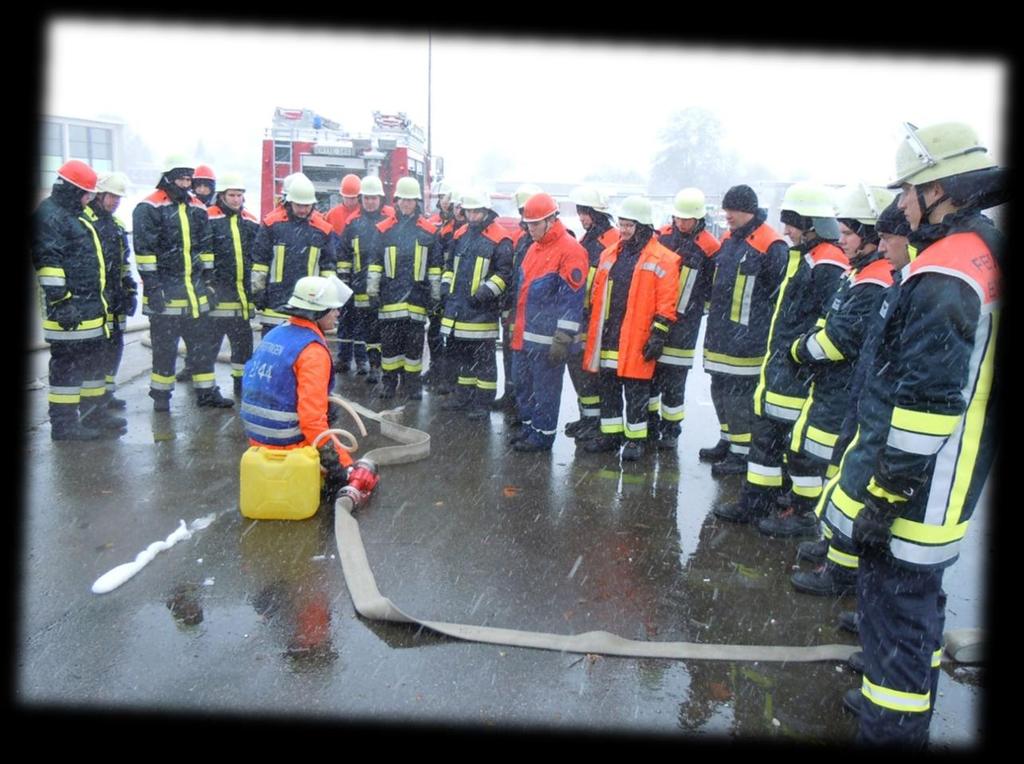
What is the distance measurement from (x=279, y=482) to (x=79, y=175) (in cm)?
324

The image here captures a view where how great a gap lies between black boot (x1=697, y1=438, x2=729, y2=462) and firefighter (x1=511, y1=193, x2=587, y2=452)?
1271mm

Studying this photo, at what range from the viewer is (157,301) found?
6.80 meters

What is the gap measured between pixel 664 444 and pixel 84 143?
27.3m

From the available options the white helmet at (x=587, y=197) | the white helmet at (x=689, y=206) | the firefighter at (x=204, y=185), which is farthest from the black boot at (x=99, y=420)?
the white helmet at (x=689, y=206)

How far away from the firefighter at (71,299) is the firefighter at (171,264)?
552mm

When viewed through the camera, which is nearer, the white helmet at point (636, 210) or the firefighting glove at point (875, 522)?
the firefighting glove at point (875, 522)

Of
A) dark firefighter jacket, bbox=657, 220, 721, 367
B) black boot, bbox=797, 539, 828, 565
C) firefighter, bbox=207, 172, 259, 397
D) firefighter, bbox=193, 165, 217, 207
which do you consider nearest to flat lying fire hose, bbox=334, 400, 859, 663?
black boot, bbox=797, 539, 828, 565

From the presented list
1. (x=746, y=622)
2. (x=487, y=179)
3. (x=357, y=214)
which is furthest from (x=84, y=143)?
(x=487, y=179)

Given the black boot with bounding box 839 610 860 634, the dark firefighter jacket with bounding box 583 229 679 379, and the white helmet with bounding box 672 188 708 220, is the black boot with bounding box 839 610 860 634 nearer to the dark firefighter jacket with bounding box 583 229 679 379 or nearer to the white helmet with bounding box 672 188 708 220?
the dark firefighter jacket with bounding box 583 229 679 379

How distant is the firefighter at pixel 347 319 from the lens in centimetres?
862

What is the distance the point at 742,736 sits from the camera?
9.40 ft

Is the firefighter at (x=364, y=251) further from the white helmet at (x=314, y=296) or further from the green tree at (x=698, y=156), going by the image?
the green tree at (x=698, y=156)

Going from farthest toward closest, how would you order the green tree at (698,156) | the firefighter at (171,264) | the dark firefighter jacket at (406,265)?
the green tree at (698,156), the dark firefighter jacket at (406,265), the firefighter at (171,264)

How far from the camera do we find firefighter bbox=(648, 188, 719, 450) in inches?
243
